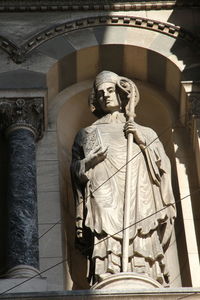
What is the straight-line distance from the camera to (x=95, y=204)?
10.1 metres

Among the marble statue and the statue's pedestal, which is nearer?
the statue's pedestal

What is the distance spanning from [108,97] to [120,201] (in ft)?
5.55

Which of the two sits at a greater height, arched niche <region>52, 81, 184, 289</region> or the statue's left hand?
arched niche <region>52, 81, 184, 289</region>

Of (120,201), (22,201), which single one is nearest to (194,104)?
(120,201)

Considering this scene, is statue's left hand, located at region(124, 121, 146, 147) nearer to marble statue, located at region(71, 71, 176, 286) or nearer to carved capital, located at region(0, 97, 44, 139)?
marble statue, located at region(71, 71, 176, 286)

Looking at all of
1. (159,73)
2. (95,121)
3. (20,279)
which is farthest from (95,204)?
(159,73)

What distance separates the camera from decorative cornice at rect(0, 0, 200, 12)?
12305mm

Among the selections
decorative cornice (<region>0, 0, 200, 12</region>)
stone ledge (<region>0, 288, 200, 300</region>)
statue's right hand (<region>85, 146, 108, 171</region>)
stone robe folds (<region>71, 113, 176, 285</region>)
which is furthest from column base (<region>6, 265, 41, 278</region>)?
decorative cornice (<region>0, 0, 200, 12</region>)

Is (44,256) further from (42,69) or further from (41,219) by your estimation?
(42,69)

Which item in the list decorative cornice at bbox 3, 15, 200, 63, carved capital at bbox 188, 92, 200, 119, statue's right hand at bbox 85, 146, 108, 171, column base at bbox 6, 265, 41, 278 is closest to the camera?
column base at bbox 6, 265, 41, 278

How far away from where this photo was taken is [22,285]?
30.5ft

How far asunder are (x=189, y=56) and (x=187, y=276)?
117 inches

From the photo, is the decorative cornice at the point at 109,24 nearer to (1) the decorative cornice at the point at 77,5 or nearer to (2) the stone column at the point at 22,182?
(1) the decorative cornice at the point at 77,5

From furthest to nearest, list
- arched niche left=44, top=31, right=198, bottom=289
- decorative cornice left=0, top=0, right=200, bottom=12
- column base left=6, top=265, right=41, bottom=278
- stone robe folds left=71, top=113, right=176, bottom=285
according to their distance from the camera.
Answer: decorative cornice left=0, top=0, right=200, bottom=12 < arched niche left=44, top=31, right=198, bottom=289 < stone robe folds left=71, top=113, right=176, bottom=285 < column base left=6, top=265, right=41, bottom=278
